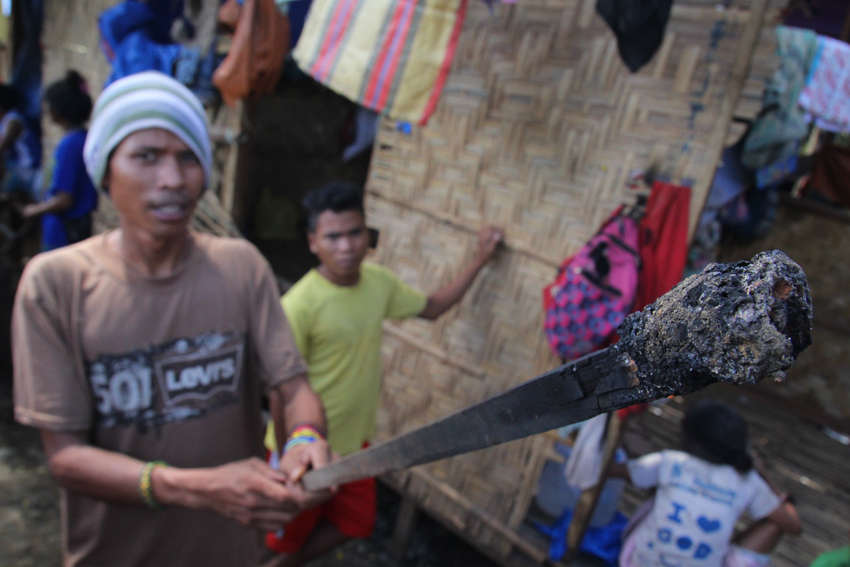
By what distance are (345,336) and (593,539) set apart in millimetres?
1893

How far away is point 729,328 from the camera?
0.49 metres

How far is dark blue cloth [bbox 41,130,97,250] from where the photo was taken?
405cm

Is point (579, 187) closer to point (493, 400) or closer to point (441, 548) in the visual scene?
point (493, 400)

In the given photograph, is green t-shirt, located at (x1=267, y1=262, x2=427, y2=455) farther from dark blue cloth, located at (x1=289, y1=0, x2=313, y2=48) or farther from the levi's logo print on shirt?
dark blue cloth, located at (x1=289, y1=0, x2=313, y2=48)

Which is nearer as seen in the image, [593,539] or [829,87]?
[593,539]

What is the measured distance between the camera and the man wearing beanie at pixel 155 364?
1.42 metres

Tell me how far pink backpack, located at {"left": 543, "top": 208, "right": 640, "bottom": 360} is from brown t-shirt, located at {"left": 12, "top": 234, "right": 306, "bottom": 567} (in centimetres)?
124

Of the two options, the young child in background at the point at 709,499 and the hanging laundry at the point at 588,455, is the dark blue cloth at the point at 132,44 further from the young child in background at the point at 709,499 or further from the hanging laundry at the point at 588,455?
the young child in background at the point at 709,499

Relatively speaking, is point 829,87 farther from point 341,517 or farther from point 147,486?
point 147,486

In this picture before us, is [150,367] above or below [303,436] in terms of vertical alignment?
above

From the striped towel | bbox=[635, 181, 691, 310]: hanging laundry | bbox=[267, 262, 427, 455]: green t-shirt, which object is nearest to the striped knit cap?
the striped towel

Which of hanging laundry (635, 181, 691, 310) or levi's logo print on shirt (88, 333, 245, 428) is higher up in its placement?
hanging laundry (635, 181, 691, 310)

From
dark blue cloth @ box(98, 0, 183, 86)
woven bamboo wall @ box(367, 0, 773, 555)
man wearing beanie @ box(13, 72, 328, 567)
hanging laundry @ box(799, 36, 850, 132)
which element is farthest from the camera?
dark blue cloth @ box(98, 0, 183, 86)

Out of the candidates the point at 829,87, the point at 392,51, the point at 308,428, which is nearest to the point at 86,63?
the point at 392,51
